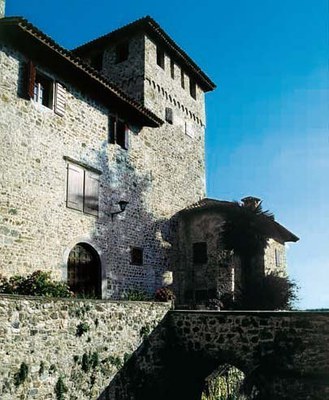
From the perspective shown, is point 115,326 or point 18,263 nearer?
point 115,326

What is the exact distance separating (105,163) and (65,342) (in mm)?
8371

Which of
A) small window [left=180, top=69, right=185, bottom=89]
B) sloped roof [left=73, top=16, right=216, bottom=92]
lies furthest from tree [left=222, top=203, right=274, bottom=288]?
sloped roof [left=73, top=16, right=216, bottom=92]

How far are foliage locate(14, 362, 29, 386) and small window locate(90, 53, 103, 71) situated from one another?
56.1ft

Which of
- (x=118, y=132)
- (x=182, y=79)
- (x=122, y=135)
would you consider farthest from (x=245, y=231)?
(x=182, y=79)

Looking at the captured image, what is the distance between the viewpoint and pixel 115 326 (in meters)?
11.5

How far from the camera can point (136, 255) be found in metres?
18.2

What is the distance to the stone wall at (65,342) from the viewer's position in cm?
862

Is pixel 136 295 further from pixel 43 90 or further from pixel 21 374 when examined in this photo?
pixel 43 90

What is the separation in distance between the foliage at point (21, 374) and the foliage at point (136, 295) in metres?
6.53

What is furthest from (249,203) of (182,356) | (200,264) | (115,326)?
(115,326)

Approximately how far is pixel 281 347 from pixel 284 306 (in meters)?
7.97

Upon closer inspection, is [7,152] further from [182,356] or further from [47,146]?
[182,356]

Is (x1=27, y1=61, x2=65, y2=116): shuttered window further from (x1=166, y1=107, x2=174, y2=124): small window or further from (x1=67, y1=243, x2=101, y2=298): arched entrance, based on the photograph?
(x1=166, y1=107, x2=174, y2=124): small window

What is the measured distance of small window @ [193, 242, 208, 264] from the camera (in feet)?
68.5
